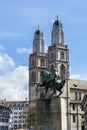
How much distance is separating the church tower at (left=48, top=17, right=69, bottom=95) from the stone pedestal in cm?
8828

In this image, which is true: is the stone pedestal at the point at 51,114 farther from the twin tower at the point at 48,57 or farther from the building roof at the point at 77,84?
the building roof at the point at 77,84

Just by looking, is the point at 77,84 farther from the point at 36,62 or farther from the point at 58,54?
the point at 36,62

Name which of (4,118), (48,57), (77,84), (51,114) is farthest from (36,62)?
(51,114)

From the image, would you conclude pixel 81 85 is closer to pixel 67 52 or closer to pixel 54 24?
pixel 67 52

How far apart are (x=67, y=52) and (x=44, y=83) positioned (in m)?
92.9

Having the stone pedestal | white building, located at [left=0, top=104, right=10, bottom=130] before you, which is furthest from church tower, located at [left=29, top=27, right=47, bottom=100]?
the stone pedestal

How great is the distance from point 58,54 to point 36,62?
10.8 meters

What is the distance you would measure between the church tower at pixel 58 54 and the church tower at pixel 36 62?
6.54 meters

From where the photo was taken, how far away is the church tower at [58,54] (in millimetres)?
128750

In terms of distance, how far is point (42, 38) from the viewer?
470 ft

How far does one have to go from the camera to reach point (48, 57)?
436 ft

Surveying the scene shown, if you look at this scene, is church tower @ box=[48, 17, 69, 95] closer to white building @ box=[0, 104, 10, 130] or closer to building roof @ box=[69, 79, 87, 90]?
building roof @ box=[69, 79, 87, 90]

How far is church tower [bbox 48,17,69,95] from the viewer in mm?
128750

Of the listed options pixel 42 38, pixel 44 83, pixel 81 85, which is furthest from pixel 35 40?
pixel 44 83
